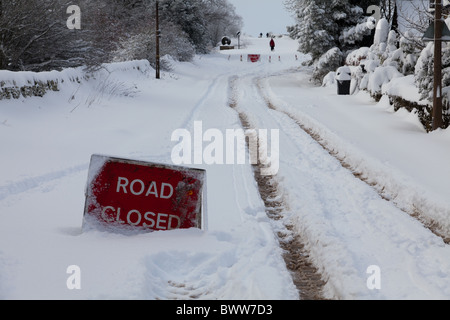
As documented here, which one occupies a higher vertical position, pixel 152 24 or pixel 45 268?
pixel 152 24

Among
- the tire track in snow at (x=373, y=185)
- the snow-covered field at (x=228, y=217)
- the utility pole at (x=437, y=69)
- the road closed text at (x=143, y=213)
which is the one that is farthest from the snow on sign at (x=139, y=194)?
the utility pole at (x=437, y=69)

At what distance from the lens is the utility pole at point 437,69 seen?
35.0ft

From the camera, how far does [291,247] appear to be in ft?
16.7

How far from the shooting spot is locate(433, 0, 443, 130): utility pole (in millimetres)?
10656

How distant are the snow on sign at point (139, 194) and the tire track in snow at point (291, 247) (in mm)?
1029

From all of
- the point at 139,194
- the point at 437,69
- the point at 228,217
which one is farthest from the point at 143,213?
the point at 437,69

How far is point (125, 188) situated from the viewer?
4922mm

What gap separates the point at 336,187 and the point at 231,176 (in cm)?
163

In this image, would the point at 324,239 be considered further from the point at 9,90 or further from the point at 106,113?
the point at 106,113

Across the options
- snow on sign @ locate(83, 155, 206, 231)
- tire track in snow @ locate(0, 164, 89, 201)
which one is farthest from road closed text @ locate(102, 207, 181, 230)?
tire track in snow @ locate(0, 164, 89, 201)

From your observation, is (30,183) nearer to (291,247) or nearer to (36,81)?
(291,247)

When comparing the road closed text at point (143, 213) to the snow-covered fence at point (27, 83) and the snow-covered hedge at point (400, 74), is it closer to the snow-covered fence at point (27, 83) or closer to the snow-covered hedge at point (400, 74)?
the snow-covered fence at point (27, 83)
